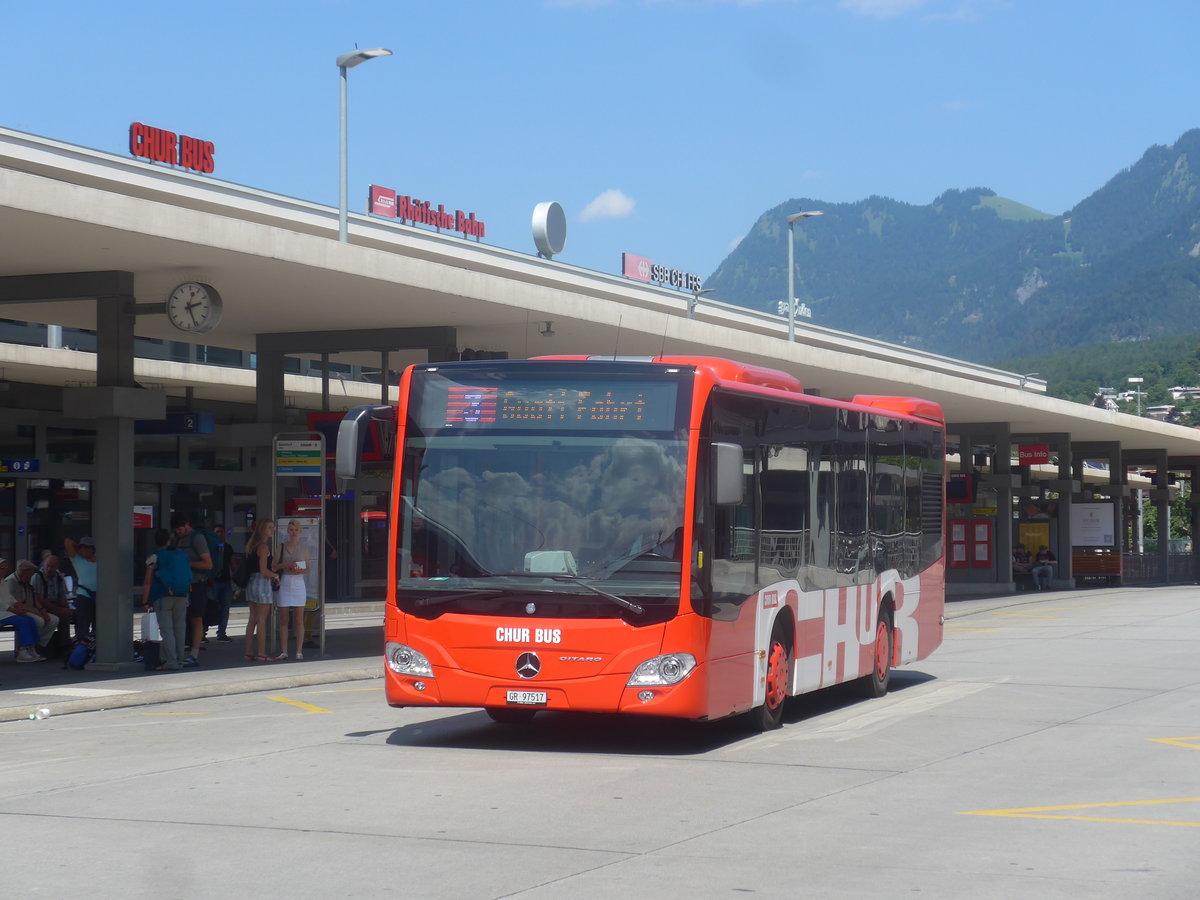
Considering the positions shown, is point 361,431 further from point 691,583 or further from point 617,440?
point 691,583

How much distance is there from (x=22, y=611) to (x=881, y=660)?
1128 cm

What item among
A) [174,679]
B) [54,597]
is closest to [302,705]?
[174,679]

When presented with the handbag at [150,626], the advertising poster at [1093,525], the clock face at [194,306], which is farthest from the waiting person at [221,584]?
the advertising poster at [1093,525]

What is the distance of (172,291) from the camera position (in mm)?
19859

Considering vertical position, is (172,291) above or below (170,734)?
above

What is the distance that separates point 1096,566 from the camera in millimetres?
56500

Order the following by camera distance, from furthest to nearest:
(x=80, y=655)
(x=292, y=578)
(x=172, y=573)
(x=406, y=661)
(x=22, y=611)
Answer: (x=22, y=611), (x=292, y=578), (x=80, y=655), (x=172, y=573), (x=406, y=661)

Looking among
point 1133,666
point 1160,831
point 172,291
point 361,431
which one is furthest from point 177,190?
point 1160,831

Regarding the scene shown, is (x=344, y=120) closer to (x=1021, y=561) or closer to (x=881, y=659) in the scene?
(x=881, y=659)

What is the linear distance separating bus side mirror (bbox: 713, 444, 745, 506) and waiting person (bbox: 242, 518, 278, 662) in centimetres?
973

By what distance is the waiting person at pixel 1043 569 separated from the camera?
51.8m

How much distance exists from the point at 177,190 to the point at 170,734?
37741mm

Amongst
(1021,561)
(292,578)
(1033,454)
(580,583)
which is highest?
(1033,454)

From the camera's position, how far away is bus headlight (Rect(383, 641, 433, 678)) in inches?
470
